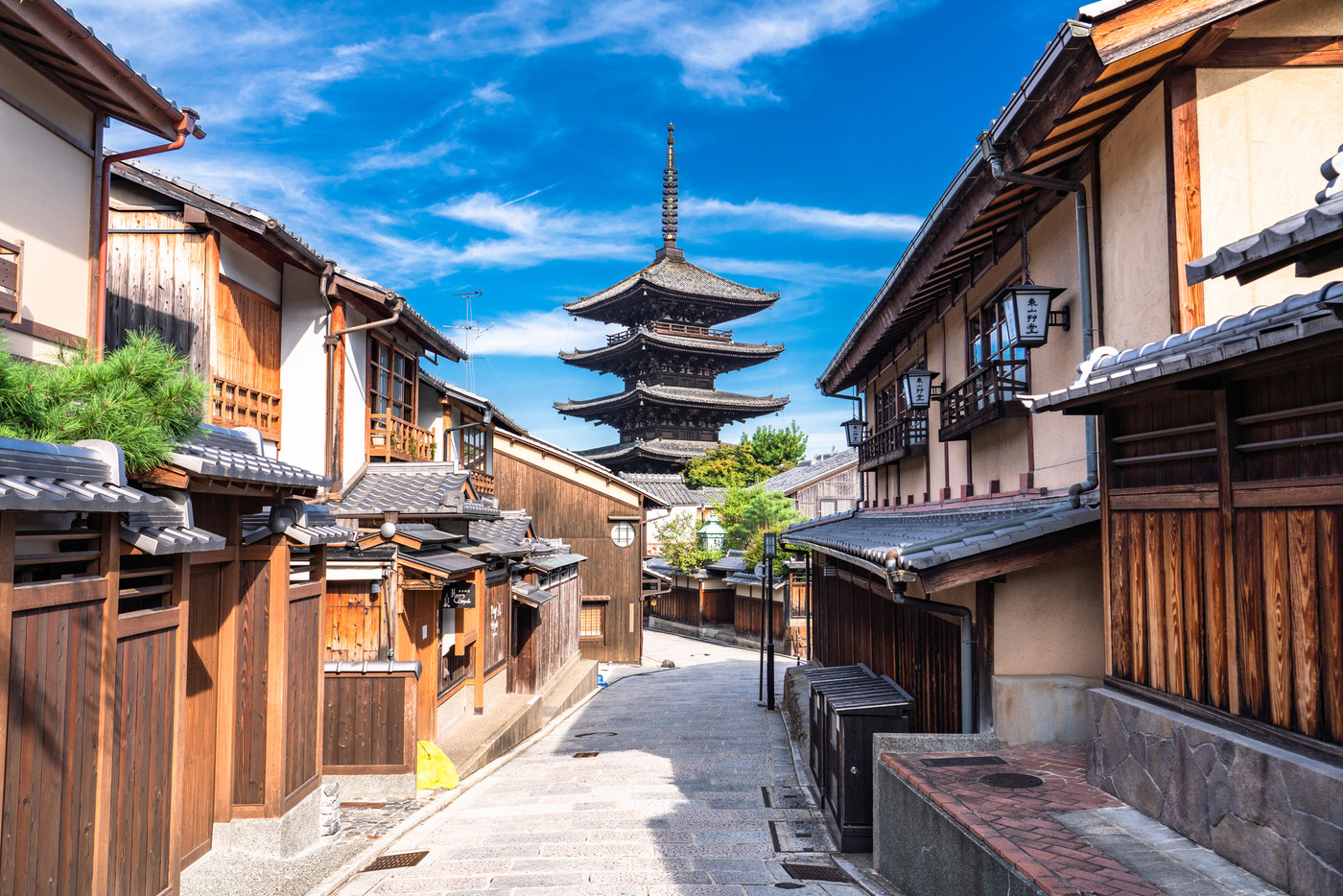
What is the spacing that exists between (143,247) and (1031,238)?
11.8 m

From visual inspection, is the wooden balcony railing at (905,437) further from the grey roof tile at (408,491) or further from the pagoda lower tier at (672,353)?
the pagoda lower tier at (672,353)

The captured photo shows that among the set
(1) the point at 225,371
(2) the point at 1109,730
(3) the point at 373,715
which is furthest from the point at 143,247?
(2) the point at 1109,730

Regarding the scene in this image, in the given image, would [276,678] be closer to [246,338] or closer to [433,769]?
[433,769]

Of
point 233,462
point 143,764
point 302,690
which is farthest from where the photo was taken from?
point 302,690

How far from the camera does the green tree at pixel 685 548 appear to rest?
40.2 metres

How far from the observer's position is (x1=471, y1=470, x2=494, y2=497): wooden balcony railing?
24.0 m

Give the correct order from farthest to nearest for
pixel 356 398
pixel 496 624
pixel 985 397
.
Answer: pixel 496 624, pixel 356 398, pixel 985 397

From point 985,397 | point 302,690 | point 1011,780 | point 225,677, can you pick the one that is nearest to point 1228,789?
point 1011,780

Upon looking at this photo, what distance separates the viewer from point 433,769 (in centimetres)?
1177

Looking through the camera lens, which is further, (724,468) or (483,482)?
(724,468)

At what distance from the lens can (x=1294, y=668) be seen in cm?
482

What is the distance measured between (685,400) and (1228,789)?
44.2 m

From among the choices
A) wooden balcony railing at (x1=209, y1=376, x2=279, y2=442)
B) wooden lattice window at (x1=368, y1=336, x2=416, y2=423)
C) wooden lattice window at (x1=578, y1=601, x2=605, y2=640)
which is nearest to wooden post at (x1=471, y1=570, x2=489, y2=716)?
wooden lattice window at (x1=368, y1=336, x2=416, y2=423)

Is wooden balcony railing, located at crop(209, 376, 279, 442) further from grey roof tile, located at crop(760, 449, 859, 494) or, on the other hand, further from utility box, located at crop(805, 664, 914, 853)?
grey roof tile, located at crop(760, 449, 859, 494)
